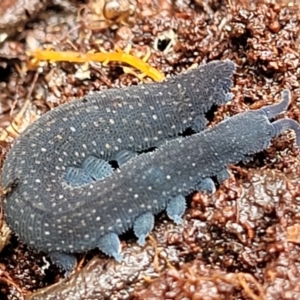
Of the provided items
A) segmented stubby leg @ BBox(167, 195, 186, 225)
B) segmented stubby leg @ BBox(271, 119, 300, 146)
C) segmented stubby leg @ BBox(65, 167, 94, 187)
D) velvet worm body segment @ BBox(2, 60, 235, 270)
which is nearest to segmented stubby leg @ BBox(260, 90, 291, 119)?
segmented stubby leg @ BBox(271, 119, 300, 146)

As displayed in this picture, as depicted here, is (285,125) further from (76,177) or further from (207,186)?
(76,177)

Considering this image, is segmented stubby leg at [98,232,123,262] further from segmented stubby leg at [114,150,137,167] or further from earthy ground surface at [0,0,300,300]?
segmented stubby leg at [114,150,137,167]

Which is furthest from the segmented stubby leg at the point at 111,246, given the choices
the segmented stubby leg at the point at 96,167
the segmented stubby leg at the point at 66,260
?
the segmented stubby leg at the point at 96,167

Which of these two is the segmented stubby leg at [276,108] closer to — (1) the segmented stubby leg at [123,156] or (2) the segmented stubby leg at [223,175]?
(2) the segmented stubby leg at [223,175]

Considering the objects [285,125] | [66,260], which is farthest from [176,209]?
[285,125]

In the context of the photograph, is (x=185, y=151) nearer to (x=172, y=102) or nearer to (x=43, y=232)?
(x=172, y=102)
